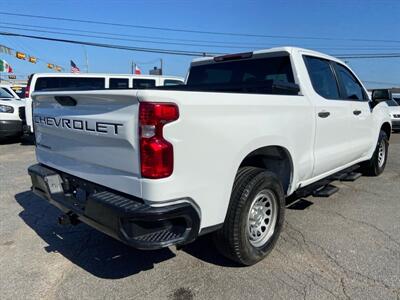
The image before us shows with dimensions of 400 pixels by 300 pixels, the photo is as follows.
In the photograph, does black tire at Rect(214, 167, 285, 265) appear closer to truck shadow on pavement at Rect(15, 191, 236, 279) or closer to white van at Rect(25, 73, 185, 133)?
truck shadow on pavement at Rect(15, 191, 236, 279)

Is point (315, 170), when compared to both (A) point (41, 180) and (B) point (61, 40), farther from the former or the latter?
(B) point (61, 40)

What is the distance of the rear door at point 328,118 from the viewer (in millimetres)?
4062

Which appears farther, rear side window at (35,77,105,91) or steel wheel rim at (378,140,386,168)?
rear side window at (35,77,105,91)

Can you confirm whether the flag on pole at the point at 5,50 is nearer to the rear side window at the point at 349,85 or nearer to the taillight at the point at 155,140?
the rear side window at the point at 349,85

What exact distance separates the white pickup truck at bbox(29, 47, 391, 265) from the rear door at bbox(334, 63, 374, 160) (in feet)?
1.58

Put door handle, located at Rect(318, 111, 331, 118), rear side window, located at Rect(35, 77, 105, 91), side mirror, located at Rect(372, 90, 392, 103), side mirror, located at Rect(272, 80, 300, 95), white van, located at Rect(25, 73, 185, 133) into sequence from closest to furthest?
side mirror, located at Rect(272, 80, 300, 95) < door handle, located at Rect(318, 111, 331, 118) < side mirror, located at Rect(372, 90, 392, 103) < white van, located at Rect(25, 73, 185, 133) < rear side window, located at Rect(35, 77, 105, 91)

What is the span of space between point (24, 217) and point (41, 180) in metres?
1.47

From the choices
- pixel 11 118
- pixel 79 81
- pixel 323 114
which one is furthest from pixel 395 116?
pixel 11 118

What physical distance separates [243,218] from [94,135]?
1.35 m

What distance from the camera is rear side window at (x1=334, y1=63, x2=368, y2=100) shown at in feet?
16.0

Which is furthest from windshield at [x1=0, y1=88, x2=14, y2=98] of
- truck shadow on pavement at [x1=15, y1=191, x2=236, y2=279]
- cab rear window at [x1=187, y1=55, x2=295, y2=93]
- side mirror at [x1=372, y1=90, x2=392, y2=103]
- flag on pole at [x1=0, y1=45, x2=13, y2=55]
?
flag on pole at [x1=0, y1=45, x2=13, y2=55]

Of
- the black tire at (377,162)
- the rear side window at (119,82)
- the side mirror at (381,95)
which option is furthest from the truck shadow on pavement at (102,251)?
the rear side window at (119,82)

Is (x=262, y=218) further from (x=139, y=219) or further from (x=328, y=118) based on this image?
(x=328, y=118)

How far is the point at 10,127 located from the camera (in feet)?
34.6
